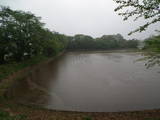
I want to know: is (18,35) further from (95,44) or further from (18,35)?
(95,44)

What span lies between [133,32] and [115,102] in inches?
200

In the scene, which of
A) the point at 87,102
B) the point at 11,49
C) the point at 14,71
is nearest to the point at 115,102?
the point at 87,102

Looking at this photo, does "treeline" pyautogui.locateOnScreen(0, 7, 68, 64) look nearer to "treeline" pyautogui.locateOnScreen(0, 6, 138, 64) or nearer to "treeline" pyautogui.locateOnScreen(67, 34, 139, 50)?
"treeline" pyautogui.locateOnScreen(0, 6, 138, 64)

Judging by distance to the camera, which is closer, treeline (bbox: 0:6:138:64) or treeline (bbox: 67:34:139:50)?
treeline (bbox: 0:6:138:64)

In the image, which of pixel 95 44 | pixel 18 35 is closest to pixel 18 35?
pixel 18 35

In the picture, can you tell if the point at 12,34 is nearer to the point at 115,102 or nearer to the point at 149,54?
the point at 115,102

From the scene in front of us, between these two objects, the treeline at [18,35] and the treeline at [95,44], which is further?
the treeline at [95,44]

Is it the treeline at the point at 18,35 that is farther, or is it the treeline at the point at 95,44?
the treeline at the point at 95,44

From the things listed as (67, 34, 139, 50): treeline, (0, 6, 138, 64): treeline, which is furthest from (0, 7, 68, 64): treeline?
(67, 34, 139, 50): treeline

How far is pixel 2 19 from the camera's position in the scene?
62.0 feet

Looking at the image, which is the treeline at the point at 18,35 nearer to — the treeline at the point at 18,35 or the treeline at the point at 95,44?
the treeline at the point at 18,35

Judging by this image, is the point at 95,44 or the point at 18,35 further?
the point at 95,44

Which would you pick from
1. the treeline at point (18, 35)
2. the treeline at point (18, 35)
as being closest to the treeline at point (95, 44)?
the treeline at point (18, 35)

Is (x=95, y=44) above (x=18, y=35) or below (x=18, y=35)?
above
